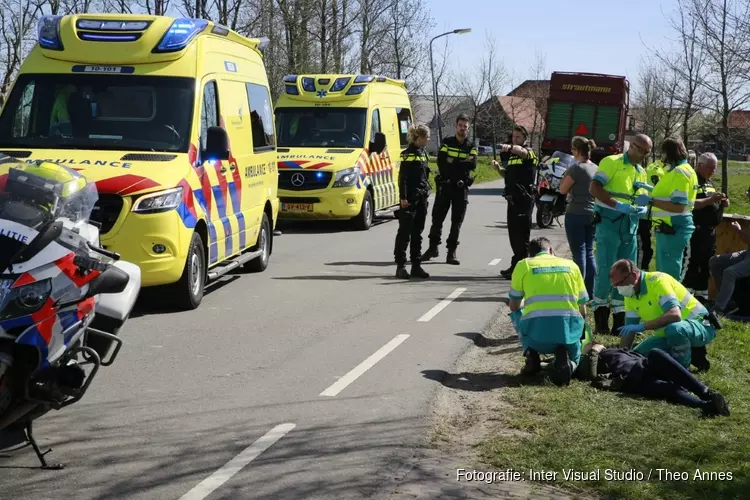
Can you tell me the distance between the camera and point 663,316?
8680mm

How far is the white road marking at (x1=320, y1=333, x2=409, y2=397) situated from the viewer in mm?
7980

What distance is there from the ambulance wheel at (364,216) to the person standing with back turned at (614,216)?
9.96 meters

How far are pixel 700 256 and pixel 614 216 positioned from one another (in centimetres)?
292

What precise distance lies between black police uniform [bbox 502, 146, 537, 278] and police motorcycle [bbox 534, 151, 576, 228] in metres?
8.36

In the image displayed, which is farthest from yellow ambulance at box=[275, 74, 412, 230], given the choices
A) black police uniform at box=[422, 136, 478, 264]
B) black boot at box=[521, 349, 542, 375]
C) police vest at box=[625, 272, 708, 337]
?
black boot at box=[521, 349, 542, 375]

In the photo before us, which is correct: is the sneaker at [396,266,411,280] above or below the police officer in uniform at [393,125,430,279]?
below

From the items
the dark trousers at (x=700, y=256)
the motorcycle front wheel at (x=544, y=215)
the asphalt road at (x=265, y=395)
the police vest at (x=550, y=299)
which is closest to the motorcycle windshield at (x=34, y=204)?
the asphalt road at (x=265, y=395)

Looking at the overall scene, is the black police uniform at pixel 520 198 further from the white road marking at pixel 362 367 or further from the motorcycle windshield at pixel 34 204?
the motorcycle windshield at pixel 34 204

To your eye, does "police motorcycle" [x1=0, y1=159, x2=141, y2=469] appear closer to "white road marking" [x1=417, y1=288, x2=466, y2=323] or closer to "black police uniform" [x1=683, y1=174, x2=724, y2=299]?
"white road marking" [x1=417, y1=288, x2=466, y2=323]

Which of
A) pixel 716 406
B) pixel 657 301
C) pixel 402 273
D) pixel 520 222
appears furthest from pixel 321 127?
pixel 716 406

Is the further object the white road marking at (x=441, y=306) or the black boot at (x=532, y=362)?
the white road marking at (x=441, y=306)

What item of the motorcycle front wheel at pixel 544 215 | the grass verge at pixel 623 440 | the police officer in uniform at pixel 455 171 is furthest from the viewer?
the motorcycle front wheel at pixel 544 215

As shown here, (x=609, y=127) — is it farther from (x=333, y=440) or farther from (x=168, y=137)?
(x=333, y=440)

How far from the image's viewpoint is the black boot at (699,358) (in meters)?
8.83
